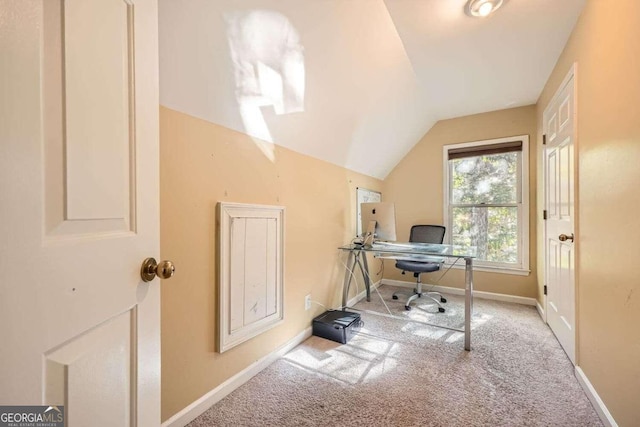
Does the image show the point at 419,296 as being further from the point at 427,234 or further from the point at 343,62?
the point at 343,62

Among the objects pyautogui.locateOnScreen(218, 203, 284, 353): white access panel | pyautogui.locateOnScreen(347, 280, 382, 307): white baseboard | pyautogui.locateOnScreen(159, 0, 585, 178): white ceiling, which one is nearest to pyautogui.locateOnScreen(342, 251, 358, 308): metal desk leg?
pyautogui.locateOnScreen(347, 280, 382, 307): white baseboard

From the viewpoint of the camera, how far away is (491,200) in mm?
3445

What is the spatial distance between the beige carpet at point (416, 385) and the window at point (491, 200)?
43.3 inches

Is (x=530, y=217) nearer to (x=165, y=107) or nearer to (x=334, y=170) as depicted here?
(x=334, y=170)

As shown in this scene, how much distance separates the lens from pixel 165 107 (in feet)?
4.29

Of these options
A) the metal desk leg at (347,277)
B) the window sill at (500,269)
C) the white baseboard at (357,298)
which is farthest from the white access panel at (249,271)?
the window sill at (500,269)

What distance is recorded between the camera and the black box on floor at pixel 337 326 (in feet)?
7.47

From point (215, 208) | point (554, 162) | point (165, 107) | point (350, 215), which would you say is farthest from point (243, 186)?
point (554, 162)

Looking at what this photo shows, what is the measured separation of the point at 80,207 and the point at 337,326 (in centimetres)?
209

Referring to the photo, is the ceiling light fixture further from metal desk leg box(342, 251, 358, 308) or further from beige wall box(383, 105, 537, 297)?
metal desk leg box(342, 251, 358, 308)

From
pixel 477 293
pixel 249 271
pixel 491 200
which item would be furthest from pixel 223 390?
pixel 491 200

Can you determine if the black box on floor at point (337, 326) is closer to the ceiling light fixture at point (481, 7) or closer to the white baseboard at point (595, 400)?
the white baseboard at point (595, 400)

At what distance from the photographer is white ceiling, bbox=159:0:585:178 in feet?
4.19

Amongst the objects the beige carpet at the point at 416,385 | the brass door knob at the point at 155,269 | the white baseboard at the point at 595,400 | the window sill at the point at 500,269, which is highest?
the brass door knob at the point at 155,269
